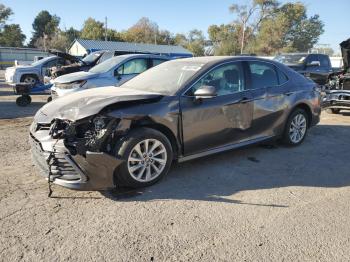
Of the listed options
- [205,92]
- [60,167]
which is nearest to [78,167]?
[60,167]

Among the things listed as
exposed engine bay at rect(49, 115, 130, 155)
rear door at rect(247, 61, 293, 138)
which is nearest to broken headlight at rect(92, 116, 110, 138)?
exposed engine bay at rect(49, 115, 130, 155)

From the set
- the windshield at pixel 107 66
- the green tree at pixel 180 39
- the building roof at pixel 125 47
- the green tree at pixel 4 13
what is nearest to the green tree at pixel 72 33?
the green tree at pixel 4 13

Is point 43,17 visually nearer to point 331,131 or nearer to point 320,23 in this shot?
point 320,23

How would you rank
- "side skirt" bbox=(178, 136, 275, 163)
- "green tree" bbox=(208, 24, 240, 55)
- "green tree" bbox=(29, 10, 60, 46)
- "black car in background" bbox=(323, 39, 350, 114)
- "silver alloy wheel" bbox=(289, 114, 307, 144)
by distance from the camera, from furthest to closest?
1. "green tree" bbox=(29, 10, 60, 46)
2. "green tree" bbox=(208, 24, 240, 55)
3. "black car in background" bbox=(323, 39, 350, 114)
4. "silver alloy wheel" bbox=(289, 114, 307, 144)
5. "side skirt" bbox=(178, 136, 275, 163)

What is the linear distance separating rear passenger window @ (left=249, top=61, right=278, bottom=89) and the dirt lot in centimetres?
124

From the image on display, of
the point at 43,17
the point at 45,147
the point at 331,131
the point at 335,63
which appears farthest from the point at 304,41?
the point at 45,147

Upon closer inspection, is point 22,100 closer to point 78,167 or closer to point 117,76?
point 117,76

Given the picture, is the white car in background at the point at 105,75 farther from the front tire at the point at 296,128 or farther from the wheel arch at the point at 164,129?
the wheel arch at the point at 164,129

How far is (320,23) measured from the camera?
89.9 meters

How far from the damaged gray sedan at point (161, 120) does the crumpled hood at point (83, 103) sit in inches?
0.5

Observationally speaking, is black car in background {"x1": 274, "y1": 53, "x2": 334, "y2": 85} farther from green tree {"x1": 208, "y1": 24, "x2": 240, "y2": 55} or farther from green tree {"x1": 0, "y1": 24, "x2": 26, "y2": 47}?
green tree {"x1": 0, "y1": 24, "x2": 26, "y2": 47}

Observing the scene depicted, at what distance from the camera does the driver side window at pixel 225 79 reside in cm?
502

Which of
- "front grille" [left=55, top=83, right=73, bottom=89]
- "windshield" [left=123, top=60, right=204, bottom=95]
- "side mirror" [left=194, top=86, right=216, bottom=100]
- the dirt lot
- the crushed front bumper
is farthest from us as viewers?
"front grille" [left=55, top=83, right=73, bottom=89]

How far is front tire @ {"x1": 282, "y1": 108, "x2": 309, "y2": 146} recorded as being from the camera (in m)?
6.23
